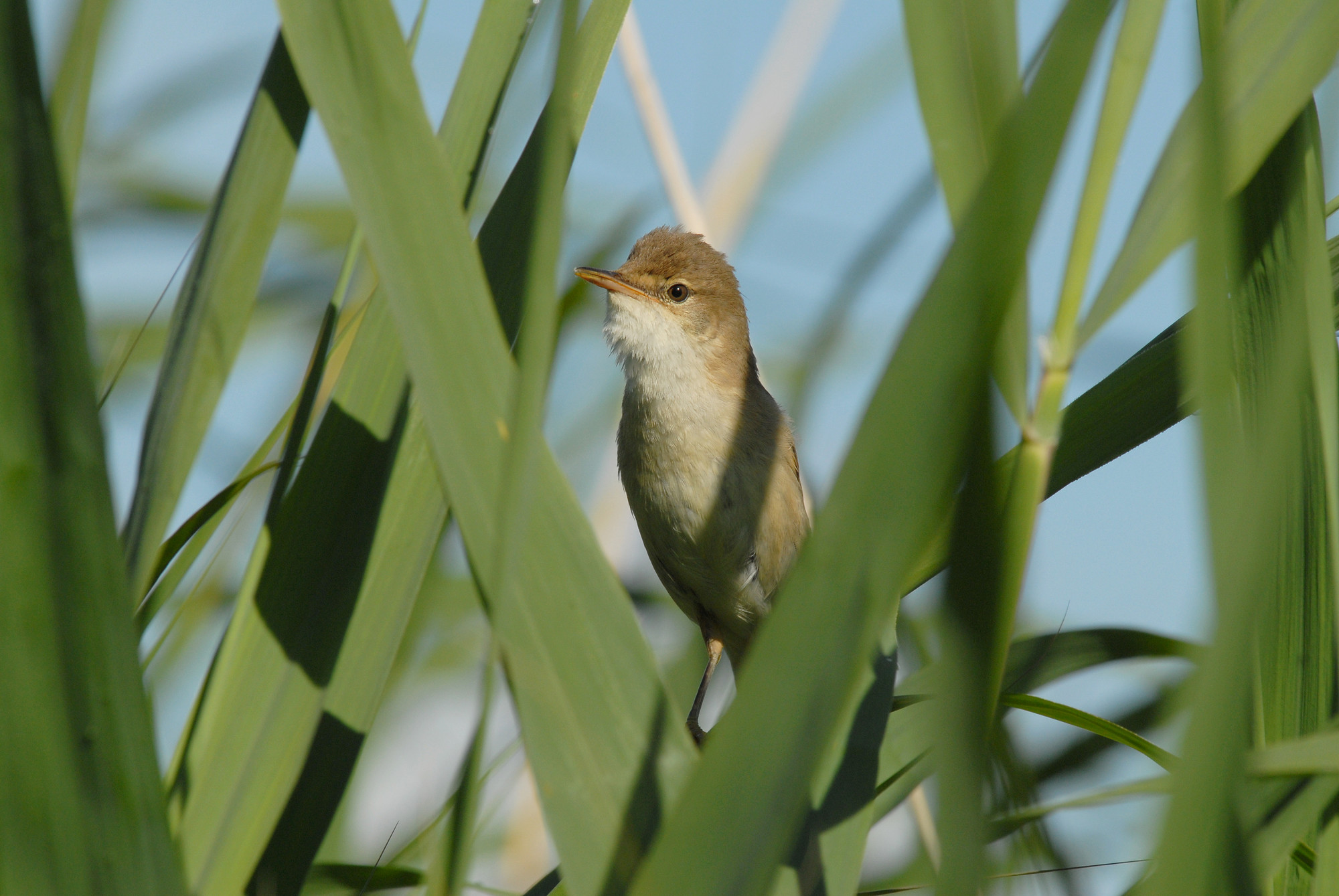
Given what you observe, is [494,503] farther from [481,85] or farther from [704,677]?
[704,677]

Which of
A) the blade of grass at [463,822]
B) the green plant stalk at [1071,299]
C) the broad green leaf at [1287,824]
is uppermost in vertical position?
the green plant stalk at [1071,299]

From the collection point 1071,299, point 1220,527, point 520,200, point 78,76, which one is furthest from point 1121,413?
point 78,76

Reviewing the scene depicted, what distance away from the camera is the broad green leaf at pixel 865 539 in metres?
0.59

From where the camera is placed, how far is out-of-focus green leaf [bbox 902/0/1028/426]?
0.73 metres

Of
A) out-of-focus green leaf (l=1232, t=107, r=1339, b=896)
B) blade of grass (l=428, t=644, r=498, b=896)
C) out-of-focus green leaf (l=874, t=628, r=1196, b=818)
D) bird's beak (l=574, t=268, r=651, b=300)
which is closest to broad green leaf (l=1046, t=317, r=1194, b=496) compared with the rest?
out-of-focus green leaf (l=1232, t=107, r=1339, b=896)

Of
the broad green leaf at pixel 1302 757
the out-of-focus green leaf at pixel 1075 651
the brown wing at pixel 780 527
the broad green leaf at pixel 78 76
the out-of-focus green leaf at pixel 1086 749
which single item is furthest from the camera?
the brown wing at pixel 780 527

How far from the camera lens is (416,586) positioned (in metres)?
1.01

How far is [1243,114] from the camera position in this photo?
2.62 feet

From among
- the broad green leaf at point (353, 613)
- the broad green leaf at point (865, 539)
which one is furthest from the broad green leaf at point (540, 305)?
the broad green leaf at point (353, 613)

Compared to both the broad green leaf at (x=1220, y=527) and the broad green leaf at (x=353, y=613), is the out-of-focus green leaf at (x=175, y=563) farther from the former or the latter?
the broad green leaf at (x=1220, y=527)

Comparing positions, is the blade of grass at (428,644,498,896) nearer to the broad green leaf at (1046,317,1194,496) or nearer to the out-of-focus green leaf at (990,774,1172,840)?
the out-of-focus green leaf at (990,774,1172,840)

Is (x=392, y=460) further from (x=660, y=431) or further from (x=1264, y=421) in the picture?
(x=660, y=431)

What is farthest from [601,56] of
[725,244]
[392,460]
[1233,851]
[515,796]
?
[515,796]

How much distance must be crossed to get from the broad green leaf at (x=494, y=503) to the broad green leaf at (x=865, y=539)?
9cm
